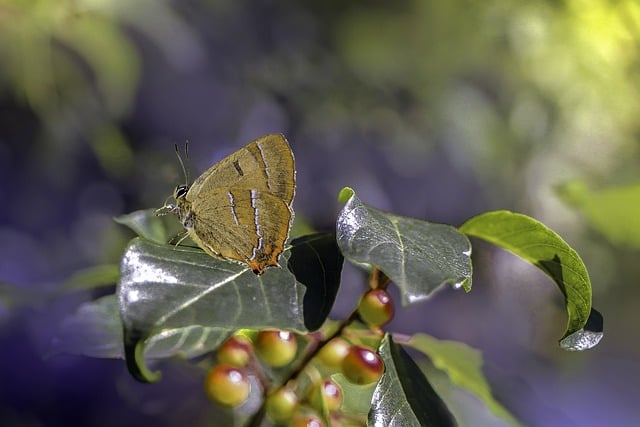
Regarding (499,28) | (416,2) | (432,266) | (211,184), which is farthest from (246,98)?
(432,266)

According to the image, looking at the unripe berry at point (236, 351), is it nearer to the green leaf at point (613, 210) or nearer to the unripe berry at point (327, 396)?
the unripe berry at point (327, 396)

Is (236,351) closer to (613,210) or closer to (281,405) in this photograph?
(281,405)

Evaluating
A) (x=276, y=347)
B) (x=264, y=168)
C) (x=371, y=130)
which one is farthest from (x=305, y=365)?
(x=371, y=130)

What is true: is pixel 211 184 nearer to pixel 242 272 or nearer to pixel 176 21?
pixel 242 272

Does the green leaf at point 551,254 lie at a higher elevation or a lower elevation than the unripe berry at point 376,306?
higher

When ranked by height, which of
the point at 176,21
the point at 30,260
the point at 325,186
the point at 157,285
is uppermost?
the point at 157,285

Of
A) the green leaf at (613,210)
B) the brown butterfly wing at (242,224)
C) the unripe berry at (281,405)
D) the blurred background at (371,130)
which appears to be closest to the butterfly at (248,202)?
the brown butterfly wing at (242,224)

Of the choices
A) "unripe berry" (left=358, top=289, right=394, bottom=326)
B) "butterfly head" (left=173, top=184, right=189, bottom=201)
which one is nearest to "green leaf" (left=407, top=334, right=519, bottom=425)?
"unripe berry" (left=358, top=289, right=394, bottom=326)
